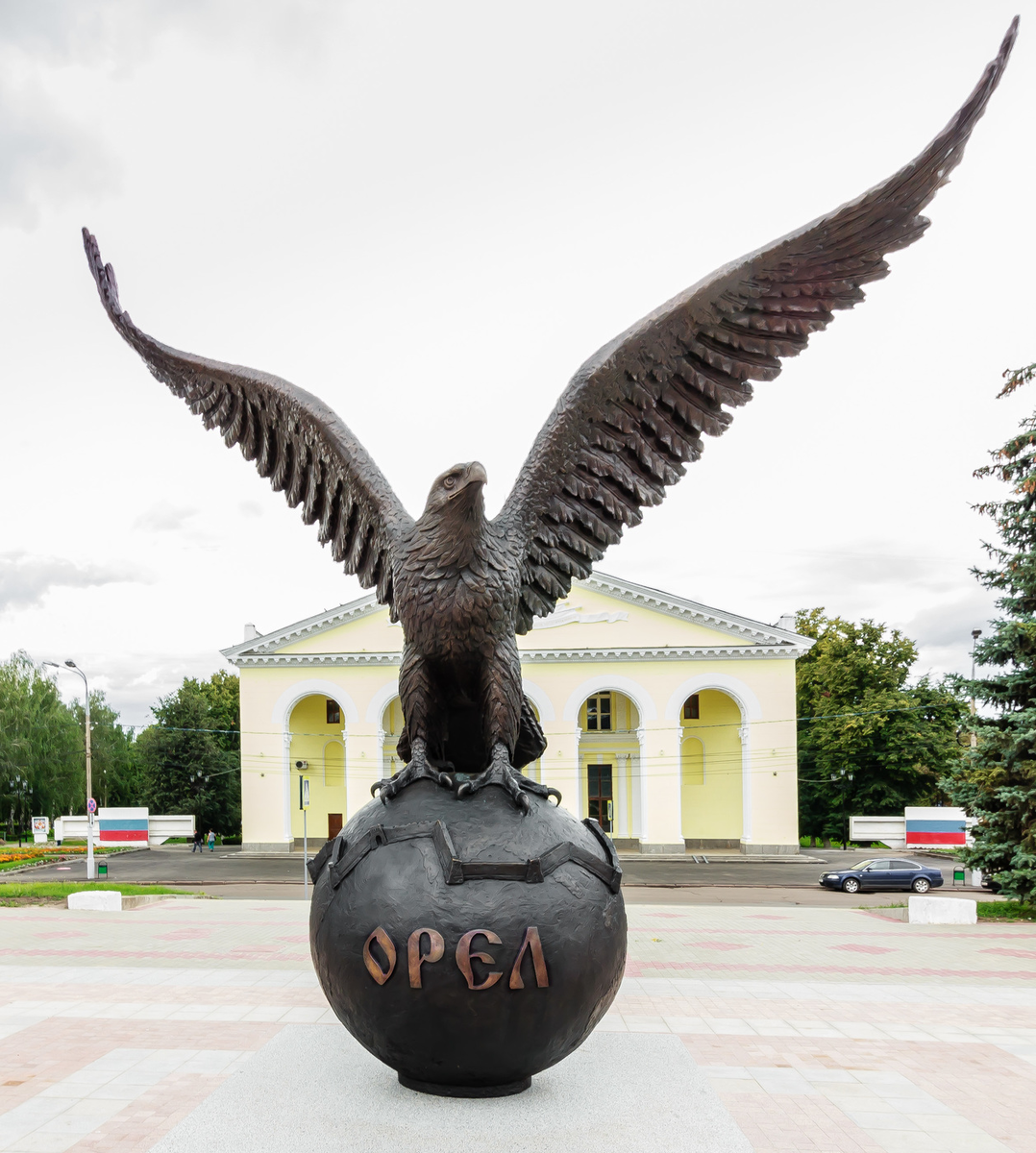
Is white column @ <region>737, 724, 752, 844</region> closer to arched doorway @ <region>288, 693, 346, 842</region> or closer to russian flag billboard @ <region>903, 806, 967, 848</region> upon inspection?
russian flag billboard @ <region>903, 806, 967, 848</region>

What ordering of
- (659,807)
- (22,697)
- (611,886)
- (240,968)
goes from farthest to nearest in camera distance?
1. (22,697)
2. (659,807)
3. (240,968)
4. (611,886)

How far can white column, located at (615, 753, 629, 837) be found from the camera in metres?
42.7

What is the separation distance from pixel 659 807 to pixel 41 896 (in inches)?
957

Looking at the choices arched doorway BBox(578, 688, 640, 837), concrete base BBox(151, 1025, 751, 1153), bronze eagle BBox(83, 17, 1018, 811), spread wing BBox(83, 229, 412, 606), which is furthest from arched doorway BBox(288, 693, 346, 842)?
bronze eagle BBox(83, 17, 1018, 811)

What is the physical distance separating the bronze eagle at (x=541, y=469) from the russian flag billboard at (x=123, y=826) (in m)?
39.6

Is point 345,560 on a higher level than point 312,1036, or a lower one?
higher

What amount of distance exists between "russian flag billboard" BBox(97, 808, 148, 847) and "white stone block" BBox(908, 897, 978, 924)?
34275 mm

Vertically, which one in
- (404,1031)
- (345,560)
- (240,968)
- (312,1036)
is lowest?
(240,968)

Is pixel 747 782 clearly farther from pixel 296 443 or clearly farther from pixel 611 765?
pixel 296 443

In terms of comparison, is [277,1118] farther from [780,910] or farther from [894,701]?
[894,701]

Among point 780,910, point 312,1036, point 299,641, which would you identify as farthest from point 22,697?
point 312,1036

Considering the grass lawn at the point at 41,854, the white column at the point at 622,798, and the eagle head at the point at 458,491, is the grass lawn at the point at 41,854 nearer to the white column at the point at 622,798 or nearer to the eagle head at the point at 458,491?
the white column at the point at 622,798

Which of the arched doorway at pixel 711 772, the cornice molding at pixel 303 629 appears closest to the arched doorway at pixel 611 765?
the arched doorway at pixel 711 772

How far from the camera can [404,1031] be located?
5.14 metres
